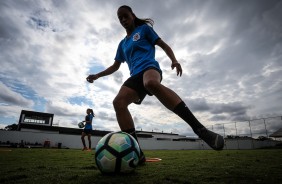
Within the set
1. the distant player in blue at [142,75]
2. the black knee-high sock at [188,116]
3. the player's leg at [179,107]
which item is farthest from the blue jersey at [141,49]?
the black knee-high sock at [188,116]

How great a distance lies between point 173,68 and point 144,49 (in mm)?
616

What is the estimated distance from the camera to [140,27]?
3.05 metres

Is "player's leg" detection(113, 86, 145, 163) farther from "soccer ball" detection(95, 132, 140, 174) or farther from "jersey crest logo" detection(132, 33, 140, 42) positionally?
"jersey crest logo" detection(132, 33, 140, 42)

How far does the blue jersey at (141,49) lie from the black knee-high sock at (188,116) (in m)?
0.73

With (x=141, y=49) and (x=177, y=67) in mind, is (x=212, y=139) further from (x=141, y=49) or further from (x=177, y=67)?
(x=141, y=49)

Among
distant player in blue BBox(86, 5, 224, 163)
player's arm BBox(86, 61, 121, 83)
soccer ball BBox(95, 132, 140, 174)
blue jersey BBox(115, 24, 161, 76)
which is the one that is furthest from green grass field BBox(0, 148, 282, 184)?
player's arm BBox(86, 61, 121, 83)

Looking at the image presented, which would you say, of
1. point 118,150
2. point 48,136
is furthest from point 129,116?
point 48,136

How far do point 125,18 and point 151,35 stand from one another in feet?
1.69

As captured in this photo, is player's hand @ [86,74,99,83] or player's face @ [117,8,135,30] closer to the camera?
player's face @ [117,8,135,30]

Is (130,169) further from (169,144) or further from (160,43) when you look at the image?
(169,144)

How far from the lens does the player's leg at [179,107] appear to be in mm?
2023

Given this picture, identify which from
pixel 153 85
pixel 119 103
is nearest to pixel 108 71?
pixel 119 103

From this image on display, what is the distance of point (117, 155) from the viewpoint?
74.5 inches

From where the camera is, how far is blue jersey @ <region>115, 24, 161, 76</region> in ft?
9.05
